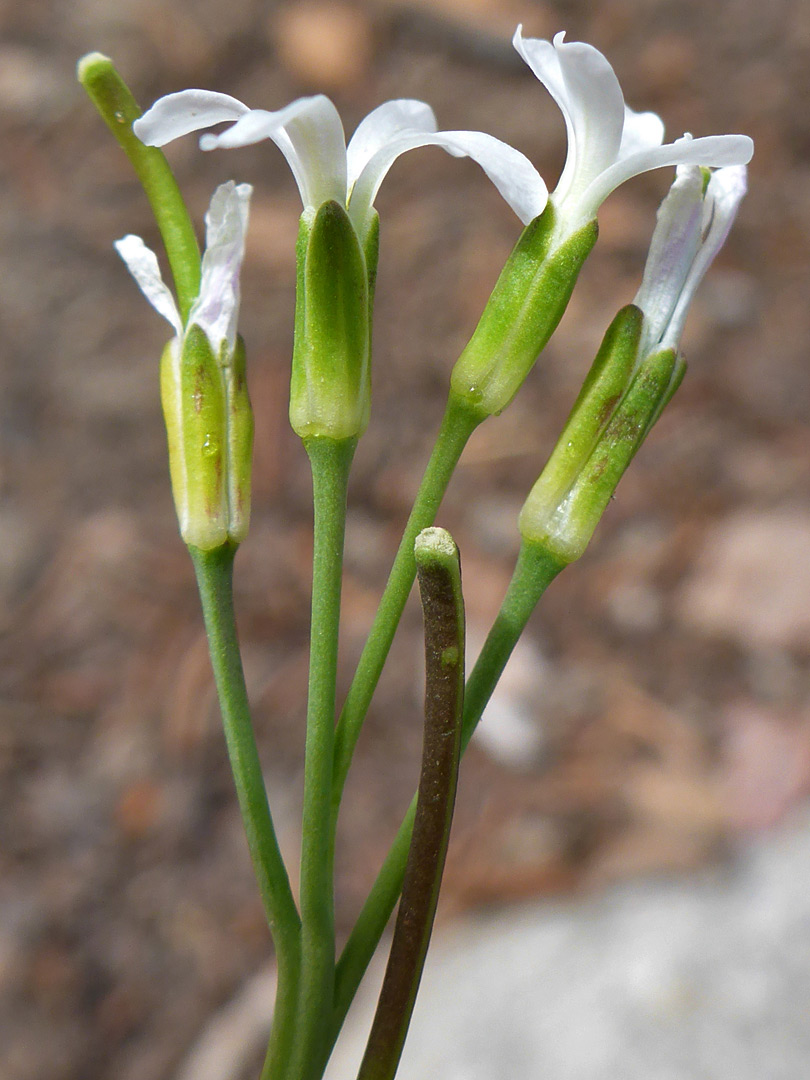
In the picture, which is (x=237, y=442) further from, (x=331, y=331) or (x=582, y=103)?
(x=582, y=103)

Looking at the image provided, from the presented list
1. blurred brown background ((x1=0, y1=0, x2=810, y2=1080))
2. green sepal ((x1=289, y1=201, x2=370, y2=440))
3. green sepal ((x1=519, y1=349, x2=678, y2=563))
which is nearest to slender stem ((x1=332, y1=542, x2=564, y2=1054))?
green sepal ((x1=519, y1=349, x2=678, y2=563))

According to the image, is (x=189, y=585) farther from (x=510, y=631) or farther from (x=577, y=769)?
(x=510, y=631)

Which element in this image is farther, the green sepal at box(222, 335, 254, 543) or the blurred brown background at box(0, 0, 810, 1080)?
the blurred brown background at box(0, 0, 810, 1080)

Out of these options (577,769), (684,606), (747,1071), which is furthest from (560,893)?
(684,606)

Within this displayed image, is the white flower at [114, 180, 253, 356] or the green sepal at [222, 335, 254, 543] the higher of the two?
the white flower at [114, 180, 253, 356]

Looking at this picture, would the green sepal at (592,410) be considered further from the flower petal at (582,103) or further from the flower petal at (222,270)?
the flower petal at (222,270)

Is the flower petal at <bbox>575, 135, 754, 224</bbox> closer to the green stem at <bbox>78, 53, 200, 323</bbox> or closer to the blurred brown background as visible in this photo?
the green stem at <bbox>78, 53, 200, 323</bbox>

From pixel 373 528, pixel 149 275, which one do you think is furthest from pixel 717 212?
pixel 373 528

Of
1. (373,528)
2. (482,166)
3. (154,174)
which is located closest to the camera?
(482,166)
